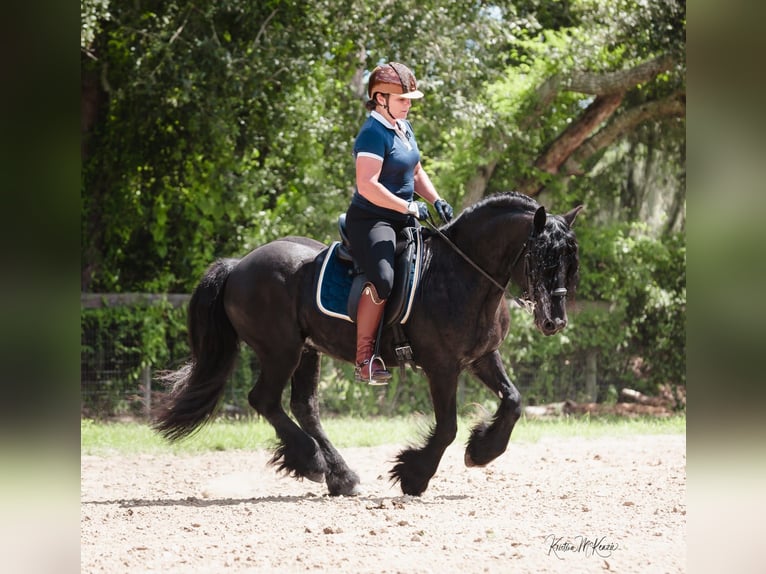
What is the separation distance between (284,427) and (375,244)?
1.54 metres

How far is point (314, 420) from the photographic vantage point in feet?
23.3

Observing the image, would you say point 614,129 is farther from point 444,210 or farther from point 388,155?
point 388,155

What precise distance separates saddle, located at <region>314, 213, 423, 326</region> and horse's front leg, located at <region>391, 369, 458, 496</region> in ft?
1.65

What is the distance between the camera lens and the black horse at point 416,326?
20.0 feet

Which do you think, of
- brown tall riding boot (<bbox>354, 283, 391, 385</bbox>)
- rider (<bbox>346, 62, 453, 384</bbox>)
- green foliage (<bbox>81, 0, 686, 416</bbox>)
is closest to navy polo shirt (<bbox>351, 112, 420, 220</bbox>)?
rider (<bbox>346, 62, 453, 384</bbox>)

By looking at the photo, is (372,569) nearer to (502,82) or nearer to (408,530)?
(408,530)

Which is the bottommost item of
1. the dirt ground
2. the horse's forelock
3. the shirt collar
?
the dirt ground

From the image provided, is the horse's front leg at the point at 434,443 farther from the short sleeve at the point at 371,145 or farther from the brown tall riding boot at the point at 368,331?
the short sleeve at the point at 371,145

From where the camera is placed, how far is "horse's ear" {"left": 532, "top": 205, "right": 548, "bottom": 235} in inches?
229

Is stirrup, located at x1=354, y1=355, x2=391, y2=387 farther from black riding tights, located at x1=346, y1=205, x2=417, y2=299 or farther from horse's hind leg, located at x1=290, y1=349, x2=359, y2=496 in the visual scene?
horse's hind leg, located at x1=290, y1=349, x2=359, y2=496

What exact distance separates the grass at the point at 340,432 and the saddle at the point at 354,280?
10.4 ft

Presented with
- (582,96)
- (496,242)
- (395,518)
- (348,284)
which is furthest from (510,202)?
(582,96)
